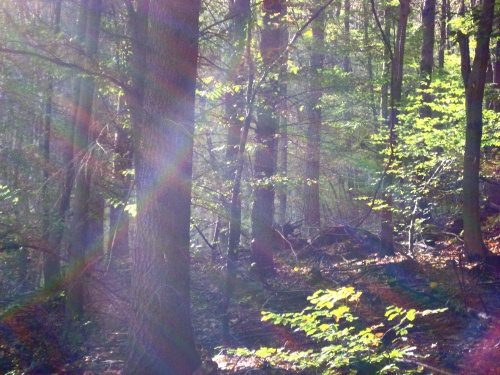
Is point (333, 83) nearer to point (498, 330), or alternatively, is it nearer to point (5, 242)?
point (498, 330)

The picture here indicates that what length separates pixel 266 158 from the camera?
12508mm

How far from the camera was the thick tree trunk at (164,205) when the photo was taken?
695cm

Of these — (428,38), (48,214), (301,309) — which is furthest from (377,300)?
(428,38)

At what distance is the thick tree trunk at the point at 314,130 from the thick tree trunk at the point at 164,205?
195 inches

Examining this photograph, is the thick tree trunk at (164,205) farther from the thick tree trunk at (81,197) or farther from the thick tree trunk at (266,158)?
the thick tree trunk at (266,158)

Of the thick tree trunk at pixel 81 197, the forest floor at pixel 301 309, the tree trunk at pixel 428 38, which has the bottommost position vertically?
the forest floor at pixel 301 309

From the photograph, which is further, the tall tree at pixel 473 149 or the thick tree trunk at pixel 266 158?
the thick tree trunk at pixel 266 158

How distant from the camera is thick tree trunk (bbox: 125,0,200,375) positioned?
22.8 ft

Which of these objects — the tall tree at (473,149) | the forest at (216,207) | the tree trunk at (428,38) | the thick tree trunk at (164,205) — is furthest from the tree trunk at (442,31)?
the thick tree trunk at (164,205)

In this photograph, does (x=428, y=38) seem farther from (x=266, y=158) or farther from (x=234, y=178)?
(x=234, y=178)

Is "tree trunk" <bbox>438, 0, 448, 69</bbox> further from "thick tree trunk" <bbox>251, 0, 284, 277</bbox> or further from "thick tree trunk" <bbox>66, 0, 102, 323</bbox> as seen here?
"thick tree trunk" <bbox>66, 0, 102, 323</bbox>

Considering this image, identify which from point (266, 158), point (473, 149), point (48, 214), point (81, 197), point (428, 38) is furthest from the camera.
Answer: point (428, 38)

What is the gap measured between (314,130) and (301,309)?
7142 mm

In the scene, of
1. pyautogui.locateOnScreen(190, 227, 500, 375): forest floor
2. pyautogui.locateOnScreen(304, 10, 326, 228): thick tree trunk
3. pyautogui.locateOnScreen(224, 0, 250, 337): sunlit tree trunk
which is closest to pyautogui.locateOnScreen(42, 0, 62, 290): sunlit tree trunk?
pyautogui.locateOnScreen(190, 227, 500, 375): forest floor
